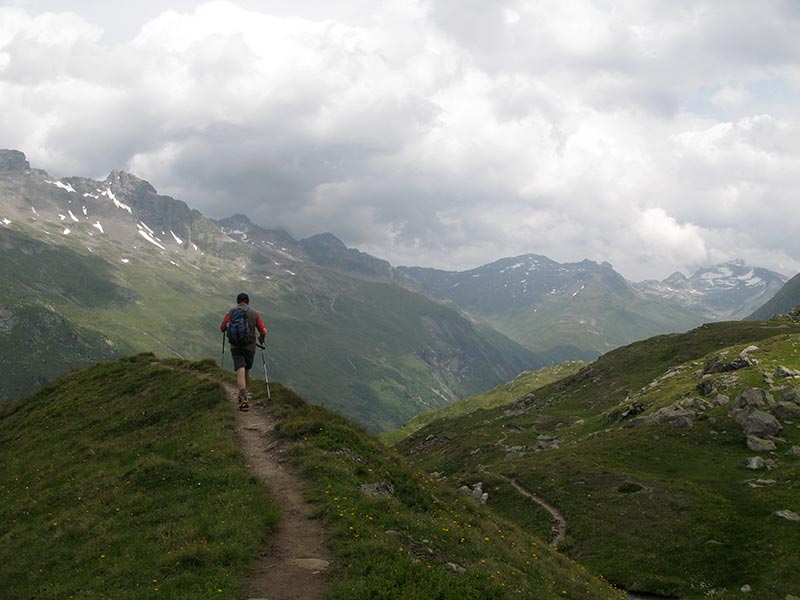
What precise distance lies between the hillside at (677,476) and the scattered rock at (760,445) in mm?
133

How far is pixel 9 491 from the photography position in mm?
28812

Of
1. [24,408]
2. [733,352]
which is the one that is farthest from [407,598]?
[733,352]

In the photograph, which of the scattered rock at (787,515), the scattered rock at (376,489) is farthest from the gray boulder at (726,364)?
the scattered rock at (376,489)

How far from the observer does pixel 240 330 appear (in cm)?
3012

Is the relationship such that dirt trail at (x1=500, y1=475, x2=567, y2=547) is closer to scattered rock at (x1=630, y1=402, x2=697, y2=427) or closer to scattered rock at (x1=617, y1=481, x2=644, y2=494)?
scattered rock at (x1=617, y1=481, x2=644, y2=494)

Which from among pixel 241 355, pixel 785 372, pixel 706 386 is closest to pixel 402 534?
pixel 241 355

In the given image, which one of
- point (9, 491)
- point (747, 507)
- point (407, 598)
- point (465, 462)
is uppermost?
point (407, 598)

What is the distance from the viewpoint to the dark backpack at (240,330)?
30156 millimetres

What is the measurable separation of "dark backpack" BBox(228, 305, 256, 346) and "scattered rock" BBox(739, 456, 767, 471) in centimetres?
5446

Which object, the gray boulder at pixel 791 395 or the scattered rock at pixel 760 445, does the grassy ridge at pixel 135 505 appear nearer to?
the scattered rock at pixel 760 445

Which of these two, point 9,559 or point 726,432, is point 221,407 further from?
point 726,432

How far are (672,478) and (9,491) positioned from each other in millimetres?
59759

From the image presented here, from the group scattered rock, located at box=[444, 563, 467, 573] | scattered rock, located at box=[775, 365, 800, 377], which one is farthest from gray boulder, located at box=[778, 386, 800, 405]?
scattered rock, located at box=[444, 563, 467, 573]

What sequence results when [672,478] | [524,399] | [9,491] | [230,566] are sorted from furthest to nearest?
1. [524,399]
2. [672,478]
3. [9,491]
4. [230,566]
